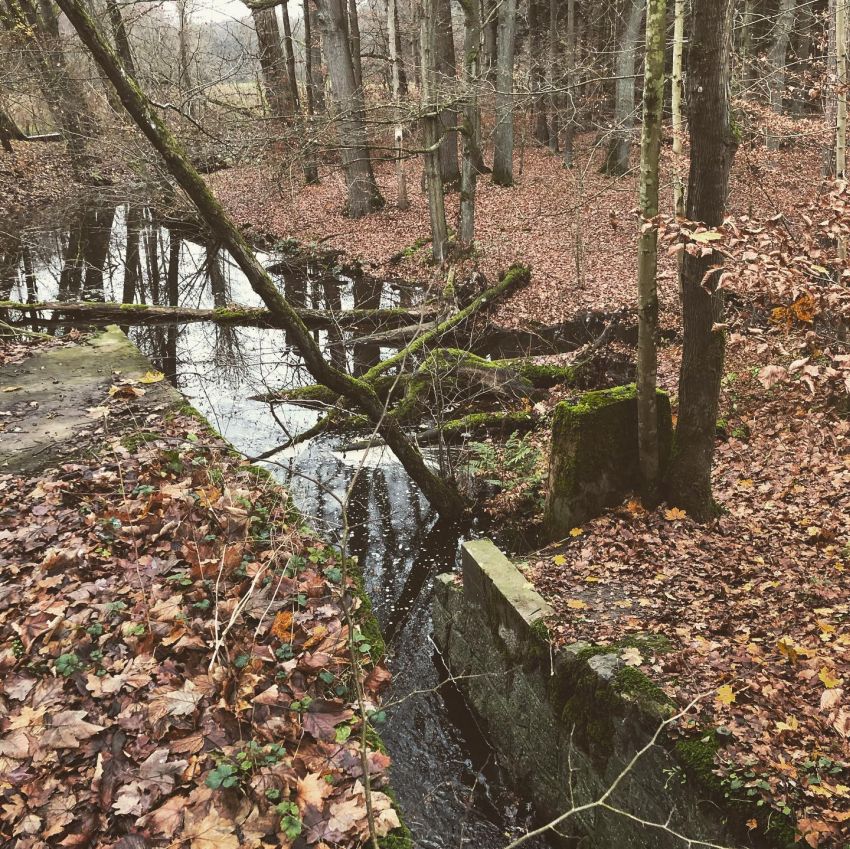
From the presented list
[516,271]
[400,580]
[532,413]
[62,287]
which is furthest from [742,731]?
[62,287]

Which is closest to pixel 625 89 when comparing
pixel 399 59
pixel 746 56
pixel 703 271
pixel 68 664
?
pixel 746 56

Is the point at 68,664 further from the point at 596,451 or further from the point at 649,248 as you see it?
the point at 649,248

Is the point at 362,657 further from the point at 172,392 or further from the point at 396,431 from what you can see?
the point at 172,392

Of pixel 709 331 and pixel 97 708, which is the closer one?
pixel 97 708

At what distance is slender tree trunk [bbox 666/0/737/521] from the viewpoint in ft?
15.5

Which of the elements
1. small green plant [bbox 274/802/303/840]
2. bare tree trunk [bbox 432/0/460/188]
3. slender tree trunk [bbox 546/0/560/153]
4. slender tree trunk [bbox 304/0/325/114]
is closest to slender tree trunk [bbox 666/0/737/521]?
small green plant [bbox 274/802/303/840]

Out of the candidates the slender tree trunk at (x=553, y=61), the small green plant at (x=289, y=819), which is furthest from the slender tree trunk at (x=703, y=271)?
the slender tree trunk at (x=553, y=61)

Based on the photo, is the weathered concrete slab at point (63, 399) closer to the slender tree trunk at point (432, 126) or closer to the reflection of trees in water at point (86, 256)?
the reflection of trees in water at point (86, 256)

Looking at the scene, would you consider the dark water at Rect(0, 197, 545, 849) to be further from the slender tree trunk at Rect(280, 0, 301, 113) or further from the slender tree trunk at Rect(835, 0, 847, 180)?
the slender tree trunk at Rect(835, 0, 847, 180)

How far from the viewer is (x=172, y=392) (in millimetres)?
8141

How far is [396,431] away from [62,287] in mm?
13561

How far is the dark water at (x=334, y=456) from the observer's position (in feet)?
16.9

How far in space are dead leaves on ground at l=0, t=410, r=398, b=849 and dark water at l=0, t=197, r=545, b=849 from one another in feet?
2.02

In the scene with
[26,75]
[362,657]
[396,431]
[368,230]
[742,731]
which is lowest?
[742,731]
